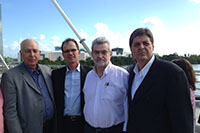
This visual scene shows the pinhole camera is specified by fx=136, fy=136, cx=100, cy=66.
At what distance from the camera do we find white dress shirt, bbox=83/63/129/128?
191 centimetres

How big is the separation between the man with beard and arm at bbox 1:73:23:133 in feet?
3.11

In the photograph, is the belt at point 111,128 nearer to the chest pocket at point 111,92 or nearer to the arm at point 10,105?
the chest pocket at point 111,92

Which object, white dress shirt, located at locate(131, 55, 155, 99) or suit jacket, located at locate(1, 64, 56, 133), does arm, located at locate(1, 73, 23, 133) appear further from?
white dress shirt, located at locate(131, 55, 155, 99)

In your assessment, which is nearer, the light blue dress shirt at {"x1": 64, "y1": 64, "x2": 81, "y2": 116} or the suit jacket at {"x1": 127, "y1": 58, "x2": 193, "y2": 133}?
the suit jacket at {"x1": 127, "y1": 58, "x2": 193, "y2": 133}

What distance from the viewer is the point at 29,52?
2104 mm

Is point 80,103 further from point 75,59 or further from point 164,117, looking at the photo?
point 164,117

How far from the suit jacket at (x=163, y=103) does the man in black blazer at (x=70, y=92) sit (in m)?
1.10

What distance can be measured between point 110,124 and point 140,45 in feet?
3.81

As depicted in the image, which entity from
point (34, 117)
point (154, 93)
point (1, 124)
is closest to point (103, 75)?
point (154, 93)

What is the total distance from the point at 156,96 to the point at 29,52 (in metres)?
1.89

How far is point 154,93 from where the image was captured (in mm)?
1391

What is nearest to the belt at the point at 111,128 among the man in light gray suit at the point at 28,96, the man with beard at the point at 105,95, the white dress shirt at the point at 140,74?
the man with beard at the point at 105,95

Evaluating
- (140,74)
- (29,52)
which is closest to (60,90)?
(29,52)

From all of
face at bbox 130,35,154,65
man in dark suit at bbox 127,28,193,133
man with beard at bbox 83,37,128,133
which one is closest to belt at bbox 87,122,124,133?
man with beard at bbox 83,37,128,133
